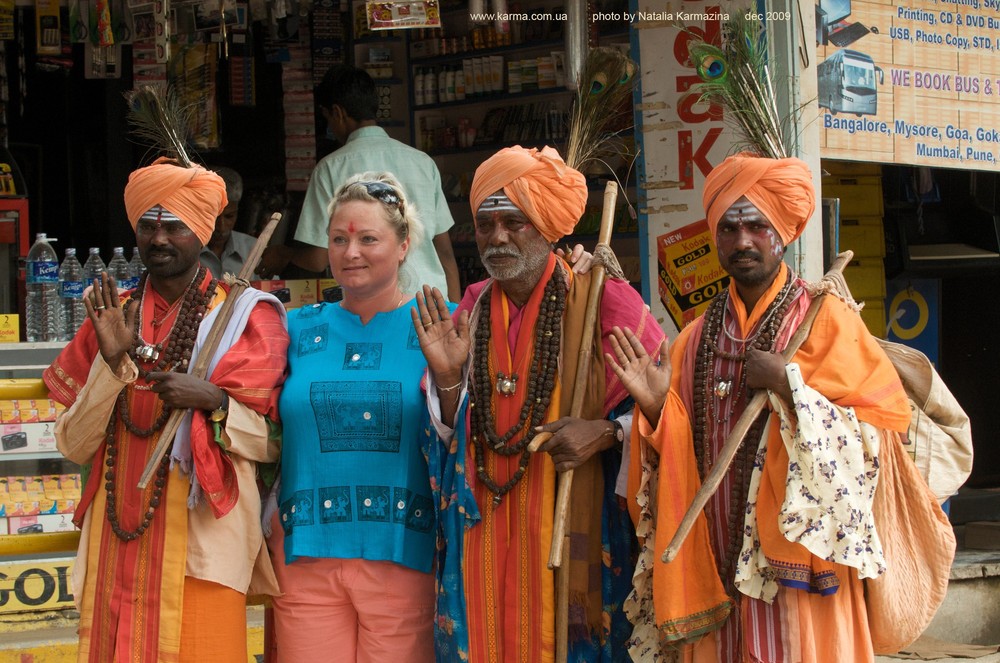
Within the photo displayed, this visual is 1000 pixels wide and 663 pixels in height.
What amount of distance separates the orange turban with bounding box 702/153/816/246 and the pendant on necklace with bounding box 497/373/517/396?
75 cm

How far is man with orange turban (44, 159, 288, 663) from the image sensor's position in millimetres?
3469

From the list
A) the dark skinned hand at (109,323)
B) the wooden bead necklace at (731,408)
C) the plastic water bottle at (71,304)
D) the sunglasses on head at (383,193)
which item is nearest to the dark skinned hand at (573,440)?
the wooden bead necklace at (731,408)

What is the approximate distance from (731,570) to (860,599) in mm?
344

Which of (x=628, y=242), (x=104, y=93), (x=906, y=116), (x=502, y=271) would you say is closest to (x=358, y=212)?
(x=502, y=271)

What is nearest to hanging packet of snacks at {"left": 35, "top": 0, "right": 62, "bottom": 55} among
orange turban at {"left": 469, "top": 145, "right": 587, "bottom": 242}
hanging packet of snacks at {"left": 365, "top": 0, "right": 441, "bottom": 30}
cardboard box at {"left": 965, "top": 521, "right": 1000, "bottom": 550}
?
hanging packet of snacks at {"left": 365, "top": 0, "right": 441, "bottom": 30}

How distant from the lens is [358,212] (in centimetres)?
361

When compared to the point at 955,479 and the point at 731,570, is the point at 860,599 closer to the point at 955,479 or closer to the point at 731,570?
the point at 731,570

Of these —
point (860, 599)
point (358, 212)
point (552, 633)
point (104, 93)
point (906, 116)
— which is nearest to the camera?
point (860, 599)

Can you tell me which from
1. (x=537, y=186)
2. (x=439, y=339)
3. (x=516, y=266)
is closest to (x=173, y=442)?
(x=439, y=339)

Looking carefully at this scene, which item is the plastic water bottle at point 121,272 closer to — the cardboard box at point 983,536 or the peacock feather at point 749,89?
the peacock feather at point 749,89

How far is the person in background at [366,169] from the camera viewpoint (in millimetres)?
5578

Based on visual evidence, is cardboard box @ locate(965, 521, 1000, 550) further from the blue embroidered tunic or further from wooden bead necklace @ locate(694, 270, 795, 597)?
the blue embroidered tunic

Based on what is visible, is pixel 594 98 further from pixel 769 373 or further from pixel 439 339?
pixel 769 373

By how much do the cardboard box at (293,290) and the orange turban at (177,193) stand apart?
2.29m
